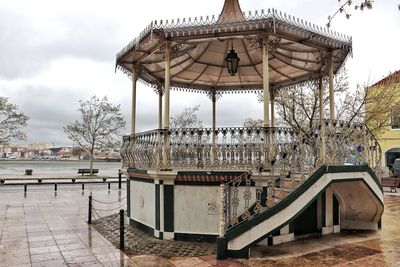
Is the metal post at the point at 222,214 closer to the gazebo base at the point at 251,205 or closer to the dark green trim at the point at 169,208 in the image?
the gazebo base at the point at 251,205

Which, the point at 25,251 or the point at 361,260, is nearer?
the point at 361,260

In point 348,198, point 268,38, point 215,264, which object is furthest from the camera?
point 348,198

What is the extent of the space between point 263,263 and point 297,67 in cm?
805

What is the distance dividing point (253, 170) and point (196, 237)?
236cm

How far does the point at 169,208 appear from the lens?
9.28 m

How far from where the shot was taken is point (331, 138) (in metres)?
8.63

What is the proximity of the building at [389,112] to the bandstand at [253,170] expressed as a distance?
14890 mm

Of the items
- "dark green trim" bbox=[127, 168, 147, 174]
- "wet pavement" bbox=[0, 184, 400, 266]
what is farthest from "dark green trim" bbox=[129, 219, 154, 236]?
"dark green trim" bbox=[127, 168, 147, 174]

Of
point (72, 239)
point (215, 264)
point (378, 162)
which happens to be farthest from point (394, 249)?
point (72, 239)

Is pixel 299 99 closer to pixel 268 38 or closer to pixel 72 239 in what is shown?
pixel 268 38

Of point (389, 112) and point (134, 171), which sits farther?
point (389, 112)

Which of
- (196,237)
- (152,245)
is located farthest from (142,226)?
(196,237)

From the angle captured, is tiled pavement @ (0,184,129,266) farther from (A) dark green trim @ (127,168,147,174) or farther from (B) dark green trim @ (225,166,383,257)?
(B) dark green trim @ (225,166,383,257)

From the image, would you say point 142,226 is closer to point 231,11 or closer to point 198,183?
point 198,183
